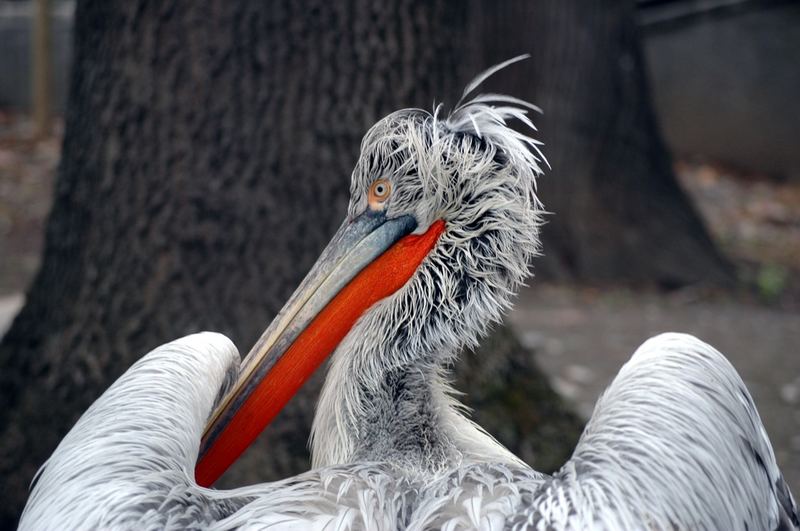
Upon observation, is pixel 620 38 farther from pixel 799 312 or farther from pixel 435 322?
pixel 435 322

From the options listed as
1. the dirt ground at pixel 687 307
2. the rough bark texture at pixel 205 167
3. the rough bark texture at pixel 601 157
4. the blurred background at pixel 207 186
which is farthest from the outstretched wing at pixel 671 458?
the rough bark texture at pixel 601 157

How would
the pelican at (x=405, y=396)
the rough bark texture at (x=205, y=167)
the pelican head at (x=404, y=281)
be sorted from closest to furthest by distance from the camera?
the pelican at (x=405, y=396)
the pelican head at (x=404, y=281)
the rough bark texture at (x=205, y=167)

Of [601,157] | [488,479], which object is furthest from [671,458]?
[601,157]

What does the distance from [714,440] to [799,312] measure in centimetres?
662

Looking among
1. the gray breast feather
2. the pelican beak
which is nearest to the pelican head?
the pelican beak

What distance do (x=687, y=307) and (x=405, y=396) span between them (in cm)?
599

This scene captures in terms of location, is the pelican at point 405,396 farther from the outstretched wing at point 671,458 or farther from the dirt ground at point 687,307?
the dirt ground at point 687,307

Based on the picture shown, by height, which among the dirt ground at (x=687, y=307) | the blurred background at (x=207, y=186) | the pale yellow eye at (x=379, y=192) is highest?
the pale yellow eye at (x=379, y=192)

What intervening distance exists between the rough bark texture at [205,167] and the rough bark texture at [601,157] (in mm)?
4639

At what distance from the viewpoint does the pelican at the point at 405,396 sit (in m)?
2.72

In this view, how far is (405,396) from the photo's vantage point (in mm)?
3270

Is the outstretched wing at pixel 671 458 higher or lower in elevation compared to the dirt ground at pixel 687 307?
higher

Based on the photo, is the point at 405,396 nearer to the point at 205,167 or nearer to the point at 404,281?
the point at 404,281

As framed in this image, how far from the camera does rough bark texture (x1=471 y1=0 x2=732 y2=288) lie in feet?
30.1
